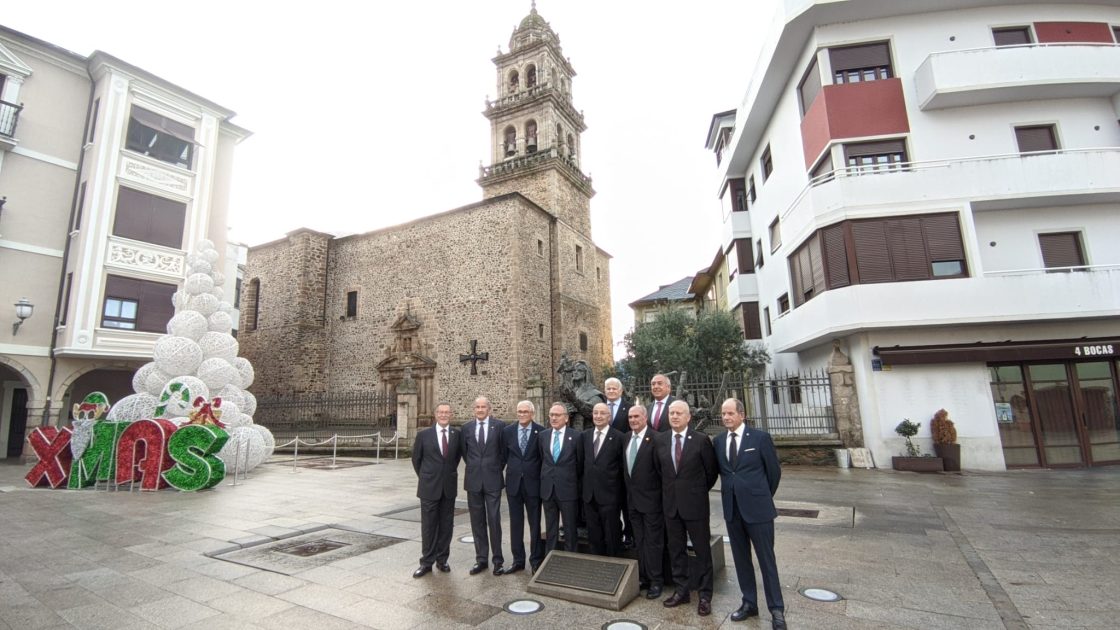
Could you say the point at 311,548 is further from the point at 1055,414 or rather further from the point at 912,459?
the point at 1055,414

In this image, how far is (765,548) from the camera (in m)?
3.78

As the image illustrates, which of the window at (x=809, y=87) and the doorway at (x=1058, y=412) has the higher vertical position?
the window at (x=809, y=87)

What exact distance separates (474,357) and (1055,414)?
57.0 feet

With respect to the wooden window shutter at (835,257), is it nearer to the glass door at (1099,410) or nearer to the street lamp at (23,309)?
the glass door at (1099,410)

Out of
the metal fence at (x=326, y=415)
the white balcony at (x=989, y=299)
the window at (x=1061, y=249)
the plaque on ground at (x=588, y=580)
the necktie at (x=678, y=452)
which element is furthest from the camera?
the metal fence at (x=326, y=415)

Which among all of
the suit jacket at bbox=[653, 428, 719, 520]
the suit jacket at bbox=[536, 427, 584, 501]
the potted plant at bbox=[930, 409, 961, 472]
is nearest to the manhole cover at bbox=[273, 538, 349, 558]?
the suit jacket at bbox=[536, 427, 584, 501]

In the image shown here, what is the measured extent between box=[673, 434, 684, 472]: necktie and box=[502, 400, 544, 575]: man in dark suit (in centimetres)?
144

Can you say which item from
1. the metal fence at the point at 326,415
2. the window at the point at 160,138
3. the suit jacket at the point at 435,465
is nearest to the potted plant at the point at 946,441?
the suit jacket at the point at 435,465

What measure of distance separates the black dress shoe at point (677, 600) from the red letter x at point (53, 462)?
1233cm

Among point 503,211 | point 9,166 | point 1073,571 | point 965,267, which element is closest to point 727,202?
point 503,211

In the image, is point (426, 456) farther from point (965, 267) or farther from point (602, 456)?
point (965, 267)

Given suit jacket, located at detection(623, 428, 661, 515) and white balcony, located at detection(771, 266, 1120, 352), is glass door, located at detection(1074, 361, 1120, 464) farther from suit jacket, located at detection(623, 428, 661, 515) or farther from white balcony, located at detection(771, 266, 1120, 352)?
suit jacket, located at detection(623, 428, 661, 515)

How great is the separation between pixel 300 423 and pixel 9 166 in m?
12.4

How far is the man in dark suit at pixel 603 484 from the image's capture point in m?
4.61
